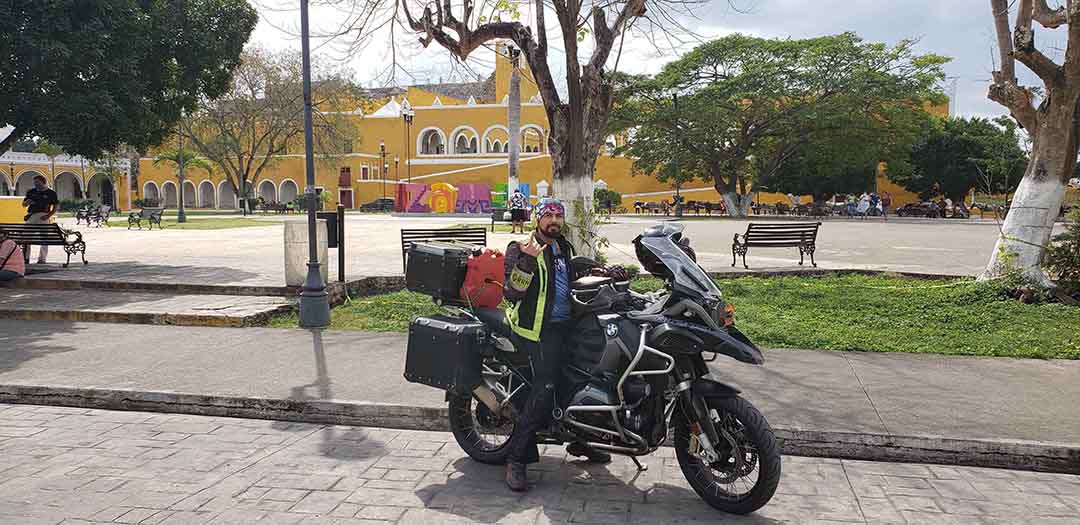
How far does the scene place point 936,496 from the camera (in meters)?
3.93

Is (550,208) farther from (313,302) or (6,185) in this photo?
(6,185)

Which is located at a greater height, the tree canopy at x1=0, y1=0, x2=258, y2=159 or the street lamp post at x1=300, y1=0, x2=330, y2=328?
Result: the tree canopy at x1=0, y1=0, x2=258, y2=159

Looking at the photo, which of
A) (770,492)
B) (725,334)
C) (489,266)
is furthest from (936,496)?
(489,266)

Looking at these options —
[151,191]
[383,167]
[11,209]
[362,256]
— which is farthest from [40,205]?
[151,191]

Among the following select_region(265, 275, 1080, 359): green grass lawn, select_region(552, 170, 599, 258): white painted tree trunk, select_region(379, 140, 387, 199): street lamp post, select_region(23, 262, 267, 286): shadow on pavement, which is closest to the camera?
select_region(265, 275, 1080, 359): green grass lawn

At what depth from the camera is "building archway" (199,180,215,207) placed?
65375 millimetres

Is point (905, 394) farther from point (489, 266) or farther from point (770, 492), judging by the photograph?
point (489, 266)

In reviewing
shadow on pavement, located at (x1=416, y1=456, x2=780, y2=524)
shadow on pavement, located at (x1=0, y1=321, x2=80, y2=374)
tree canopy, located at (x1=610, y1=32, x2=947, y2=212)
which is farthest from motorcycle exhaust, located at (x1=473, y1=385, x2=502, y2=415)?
tree canopy, located at (x1=610, y1=32, x2=947, y2=212)

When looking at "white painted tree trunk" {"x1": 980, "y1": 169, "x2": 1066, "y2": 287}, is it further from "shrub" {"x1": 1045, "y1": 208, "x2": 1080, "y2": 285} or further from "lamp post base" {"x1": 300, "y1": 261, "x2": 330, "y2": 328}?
"lamp post base" {"x1": 300, "y1": 261, "x2": 330, "y2": 328}

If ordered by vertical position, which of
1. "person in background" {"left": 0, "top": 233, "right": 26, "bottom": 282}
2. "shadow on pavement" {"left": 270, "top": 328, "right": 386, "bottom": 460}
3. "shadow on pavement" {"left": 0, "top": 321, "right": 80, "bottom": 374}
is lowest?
"shadow on pavement" {"left": 270, "top": 328, "right": 386, "bottom": 460}

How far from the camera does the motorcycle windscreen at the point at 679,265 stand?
3.60 metres

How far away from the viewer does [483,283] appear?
4.46 metres

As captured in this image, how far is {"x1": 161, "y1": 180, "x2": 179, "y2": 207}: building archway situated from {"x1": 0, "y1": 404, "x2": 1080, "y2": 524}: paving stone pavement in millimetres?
66484

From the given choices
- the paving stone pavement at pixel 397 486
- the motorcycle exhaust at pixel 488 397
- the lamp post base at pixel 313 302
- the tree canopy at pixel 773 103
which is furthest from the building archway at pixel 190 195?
the motorcycle exhaust at pixel 488 397
